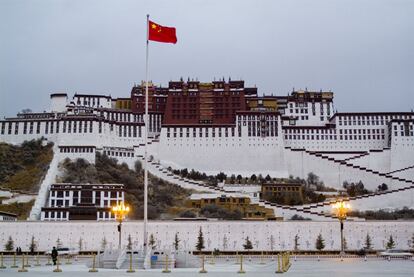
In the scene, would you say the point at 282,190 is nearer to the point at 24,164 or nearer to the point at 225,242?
the point at 225,242

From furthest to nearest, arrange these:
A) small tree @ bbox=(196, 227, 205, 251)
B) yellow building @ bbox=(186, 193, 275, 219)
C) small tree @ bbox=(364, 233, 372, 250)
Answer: yellow building @ bbox=(186, 193, 275, 219), small tree @ bbox=(364, 233, 372, 250), small tree @ bbox=(196, 227, 205, 251)

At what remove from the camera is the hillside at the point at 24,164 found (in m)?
82.6

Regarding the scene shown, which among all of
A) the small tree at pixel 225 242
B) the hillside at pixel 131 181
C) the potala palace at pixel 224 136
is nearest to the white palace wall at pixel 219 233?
the small tree at pixel 225 242

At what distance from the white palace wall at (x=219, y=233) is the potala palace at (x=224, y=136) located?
15437mm

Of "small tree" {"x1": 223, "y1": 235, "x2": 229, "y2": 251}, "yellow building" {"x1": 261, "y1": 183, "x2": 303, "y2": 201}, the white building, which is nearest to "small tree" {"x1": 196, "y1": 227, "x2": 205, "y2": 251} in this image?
"small tree" {"x1": 223, "y1": 235, "x2": 229, "y2": 251}

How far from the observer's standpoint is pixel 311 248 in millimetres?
64312

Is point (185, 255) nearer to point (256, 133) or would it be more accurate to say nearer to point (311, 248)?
point (311, 248)

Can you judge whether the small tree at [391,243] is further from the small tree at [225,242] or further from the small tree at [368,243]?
the small tree at [225,242]

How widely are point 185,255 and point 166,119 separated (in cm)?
6891

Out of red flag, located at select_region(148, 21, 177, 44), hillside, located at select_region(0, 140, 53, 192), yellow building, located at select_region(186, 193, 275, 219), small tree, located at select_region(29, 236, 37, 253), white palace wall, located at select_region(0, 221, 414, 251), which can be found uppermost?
red flag, located at select_region(148, 21, 177, 44)

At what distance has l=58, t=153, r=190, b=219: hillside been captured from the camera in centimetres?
7931

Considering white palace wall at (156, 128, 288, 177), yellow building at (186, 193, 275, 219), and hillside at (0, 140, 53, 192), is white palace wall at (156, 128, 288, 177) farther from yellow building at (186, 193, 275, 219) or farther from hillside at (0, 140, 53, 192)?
hillside at (0, 140, 53, 192)

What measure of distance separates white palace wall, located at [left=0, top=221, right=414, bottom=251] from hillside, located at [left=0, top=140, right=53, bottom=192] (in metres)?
17.8

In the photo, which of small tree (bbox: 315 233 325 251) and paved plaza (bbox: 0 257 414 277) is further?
small tree (bbox: 315 233 325 251)
